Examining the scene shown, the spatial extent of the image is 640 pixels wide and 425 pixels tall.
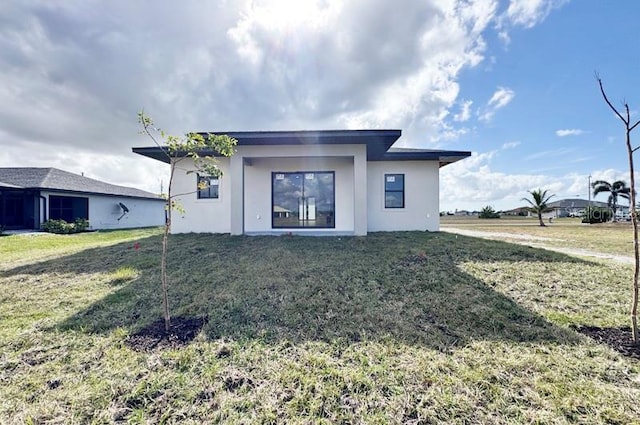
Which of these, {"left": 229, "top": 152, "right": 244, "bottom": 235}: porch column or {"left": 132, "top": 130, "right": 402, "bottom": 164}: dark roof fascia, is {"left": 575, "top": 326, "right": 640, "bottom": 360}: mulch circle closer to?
{"left": 132, "top": 130, "right": 402, "bottom": 164}: dark roof fascia

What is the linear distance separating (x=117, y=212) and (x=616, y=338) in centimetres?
2495

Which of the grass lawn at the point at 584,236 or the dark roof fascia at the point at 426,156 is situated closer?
the grass lawn at the point at 584,236

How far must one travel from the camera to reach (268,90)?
1137cm

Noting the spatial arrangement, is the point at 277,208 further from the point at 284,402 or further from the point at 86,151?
the point at 86,151

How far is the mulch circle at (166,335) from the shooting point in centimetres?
293

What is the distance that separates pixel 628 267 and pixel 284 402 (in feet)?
27.3

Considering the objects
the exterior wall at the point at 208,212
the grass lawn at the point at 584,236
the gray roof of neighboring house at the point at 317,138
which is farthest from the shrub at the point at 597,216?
the exterior wall at the point at 208,212

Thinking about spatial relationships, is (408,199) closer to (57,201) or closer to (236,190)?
(236,190)

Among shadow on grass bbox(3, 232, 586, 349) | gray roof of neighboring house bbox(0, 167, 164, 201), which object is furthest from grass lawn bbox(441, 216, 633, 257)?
gray roof of neighboring house bbox(0, 167, 164, 201)

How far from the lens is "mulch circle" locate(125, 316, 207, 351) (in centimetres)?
293

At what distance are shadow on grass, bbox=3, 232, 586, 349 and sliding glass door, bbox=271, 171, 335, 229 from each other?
3491 millimetres

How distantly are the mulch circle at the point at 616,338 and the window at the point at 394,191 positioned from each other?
26.8 feet

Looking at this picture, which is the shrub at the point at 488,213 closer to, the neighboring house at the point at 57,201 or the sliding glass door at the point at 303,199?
the sliding glass door at the point at 303,199

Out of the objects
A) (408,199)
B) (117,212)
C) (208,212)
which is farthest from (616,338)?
(117,212)
